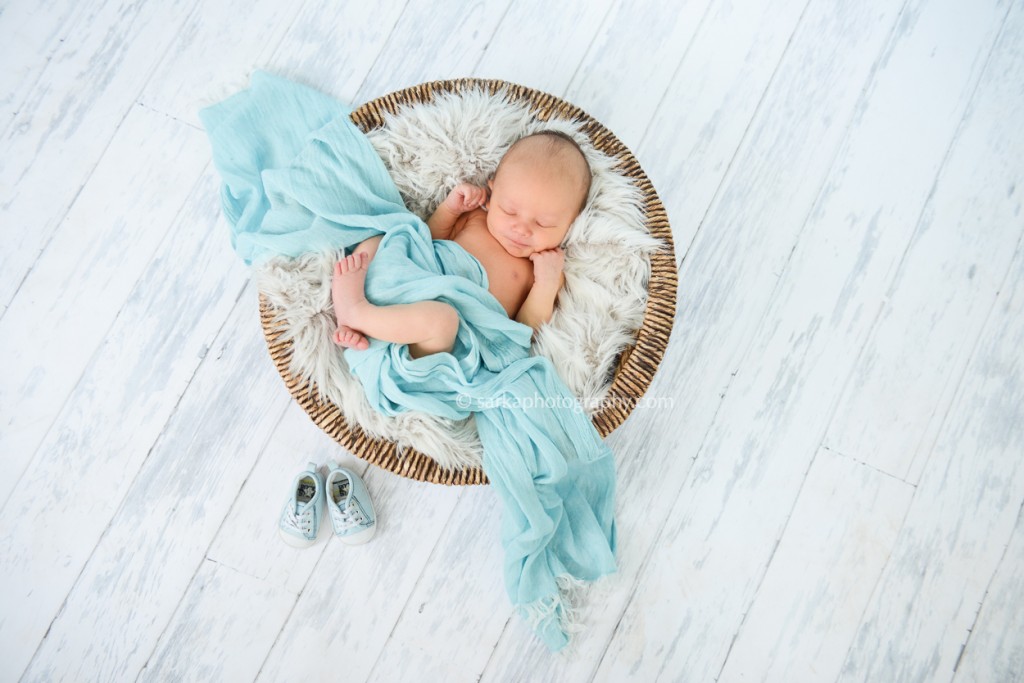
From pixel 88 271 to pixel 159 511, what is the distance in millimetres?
554

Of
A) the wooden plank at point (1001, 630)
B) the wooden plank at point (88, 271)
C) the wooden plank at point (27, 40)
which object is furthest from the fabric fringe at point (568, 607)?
the wooden plank at point (27, 40)

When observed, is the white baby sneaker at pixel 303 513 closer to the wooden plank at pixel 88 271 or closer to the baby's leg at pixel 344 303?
the baby's leg at pixel 344 303

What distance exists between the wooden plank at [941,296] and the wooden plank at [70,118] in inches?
70.0

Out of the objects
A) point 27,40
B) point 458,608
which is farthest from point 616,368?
point 27,40

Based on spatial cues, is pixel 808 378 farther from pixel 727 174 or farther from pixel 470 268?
pixel 470 268

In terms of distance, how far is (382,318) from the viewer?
1.23 metres

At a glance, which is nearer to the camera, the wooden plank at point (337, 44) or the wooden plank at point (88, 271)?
the wooden plank at point (88, 271)

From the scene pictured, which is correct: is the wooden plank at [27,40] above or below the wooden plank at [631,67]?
below

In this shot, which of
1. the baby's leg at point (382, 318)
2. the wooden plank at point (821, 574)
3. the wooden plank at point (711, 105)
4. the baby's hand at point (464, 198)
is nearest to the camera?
the baby's leg at point (382, 318)

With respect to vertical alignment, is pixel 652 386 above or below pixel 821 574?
above

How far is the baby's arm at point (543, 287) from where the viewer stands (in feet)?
4.54

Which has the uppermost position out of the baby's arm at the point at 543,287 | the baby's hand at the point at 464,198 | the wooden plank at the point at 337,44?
the wooden plank at the point at 337,44

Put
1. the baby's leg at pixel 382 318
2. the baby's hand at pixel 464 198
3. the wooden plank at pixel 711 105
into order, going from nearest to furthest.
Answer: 1. the baby's leg at pixel 382 318
2. the baby's hand at pixel 464 198
3. the wooden plank at pixel 711 105

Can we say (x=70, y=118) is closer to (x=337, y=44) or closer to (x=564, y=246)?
(x=337, y=44)
